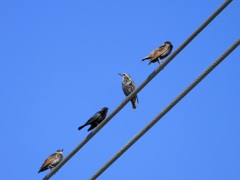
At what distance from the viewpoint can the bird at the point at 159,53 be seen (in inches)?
508

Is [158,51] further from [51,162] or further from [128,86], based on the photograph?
[51,162]

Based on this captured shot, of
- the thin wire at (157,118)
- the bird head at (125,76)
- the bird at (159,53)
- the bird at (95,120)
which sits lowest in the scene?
the thin wire at (157,118)

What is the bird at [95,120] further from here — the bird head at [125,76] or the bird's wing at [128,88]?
the bird head at [125,76]

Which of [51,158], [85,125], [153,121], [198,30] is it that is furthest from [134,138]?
[51,158]

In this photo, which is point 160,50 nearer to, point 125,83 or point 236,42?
point 125,83

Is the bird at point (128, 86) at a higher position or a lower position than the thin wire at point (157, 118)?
higher

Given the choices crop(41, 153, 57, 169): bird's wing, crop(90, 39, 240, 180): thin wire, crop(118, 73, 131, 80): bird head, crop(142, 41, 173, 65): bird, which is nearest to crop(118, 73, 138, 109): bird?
crop(118, 73, 131, 80): bird head

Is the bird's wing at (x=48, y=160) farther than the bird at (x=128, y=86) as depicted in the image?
No

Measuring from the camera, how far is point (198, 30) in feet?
23.0

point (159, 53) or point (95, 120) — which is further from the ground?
point (159, 53)

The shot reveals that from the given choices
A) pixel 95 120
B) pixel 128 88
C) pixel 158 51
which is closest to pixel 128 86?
pixel 128 88

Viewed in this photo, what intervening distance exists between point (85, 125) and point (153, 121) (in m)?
5.55

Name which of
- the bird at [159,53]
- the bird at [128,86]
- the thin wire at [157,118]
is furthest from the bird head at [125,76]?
the thin wire at [157,118]

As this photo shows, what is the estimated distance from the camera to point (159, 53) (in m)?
13.1
